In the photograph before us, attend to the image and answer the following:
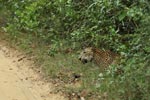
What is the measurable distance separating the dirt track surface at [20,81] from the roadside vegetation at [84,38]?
0.16 meters

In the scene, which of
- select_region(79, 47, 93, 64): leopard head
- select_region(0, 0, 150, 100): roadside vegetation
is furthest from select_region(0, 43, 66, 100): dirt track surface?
select_region(79, 47, 93, 64): leopard head

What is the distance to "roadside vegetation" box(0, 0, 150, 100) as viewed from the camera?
14.4 feet

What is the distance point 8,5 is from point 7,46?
120 cm

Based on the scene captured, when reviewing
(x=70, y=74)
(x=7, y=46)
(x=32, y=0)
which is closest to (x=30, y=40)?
(x=7, y=46)

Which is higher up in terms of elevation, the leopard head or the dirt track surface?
the leopard head

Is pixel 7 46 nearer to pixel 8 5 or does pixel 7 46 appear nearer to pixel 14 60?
pixel 14 60

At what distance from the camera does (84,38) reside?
18.5 ft

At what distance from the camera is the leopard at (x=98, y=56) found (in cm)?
518

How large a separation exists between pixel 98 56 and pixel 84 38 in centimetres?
45

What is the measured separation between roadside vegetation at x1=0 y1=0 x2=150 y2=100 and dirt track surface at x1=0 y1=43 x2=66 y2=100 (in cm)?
16

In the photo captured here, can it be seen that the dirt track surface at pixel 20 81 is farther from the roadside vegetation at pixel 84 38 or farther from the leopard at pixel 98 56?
the leopard at pixel 98 56

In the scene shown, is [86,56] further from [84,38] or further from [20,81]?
[20,81]

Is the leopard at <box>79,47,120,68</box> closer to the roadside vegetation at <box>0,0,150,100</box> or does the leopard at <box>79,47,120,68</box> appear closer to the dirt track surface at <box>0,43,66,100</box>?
the roadside vegetation at <box>0,0,150,100</box>

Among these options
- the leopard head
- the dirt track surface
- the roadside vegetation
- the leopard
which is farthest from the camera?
the leopard head
